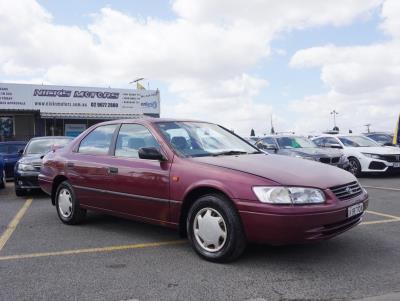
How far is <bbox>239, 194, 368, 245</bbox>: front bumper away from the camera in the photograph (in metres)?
4.03

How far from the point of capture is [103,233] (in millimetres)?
5953

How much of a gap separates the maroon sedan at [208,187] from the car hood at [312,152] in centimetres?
662

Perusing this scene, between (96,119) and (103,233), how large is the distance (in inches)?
888

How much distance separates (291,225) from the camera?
4020 millimetres

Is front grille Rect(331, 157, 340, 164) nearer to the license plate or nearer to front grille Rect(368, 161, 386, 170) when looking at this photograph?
front grille Rect(368, 161, 386, 170)

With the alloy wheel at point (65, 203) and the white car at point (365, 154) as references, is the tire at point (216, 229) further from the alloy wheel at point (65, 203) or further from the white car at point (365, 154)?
the white car at point (365, 154)

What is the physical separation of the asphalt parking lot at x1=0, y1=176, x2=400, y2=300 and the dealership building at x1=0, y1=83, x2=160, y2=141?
835 inches

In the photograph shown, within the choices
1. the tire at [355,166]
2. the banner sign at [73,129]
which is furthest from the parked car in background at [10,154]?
the banner sign at [73,129]

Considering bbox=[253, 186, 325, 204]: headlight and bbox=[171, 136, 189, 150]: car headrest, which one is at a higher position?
bbox=[171, 136, 189, 150]: car headrest

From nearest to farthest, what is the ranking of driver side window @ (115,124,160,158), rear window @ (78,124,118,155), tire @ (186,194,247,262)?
tire @ (186,194,247,262)
driver side window @ (115,124,160,158)
rear window @ (78,124,118,155)

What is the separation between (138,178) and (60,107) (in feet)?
76.3

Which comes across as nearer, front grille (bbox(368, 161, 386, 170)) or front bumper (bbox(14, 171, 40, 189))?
front bumper (bbox(14, 171, 40, 189))

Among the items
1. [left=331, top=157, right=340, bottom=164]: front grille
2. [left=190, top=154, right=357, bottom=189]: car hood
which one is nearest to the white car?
[left=331, top=157, right=340, bottom=164]: front grille

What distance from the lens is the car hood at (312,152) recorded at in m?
12.2
